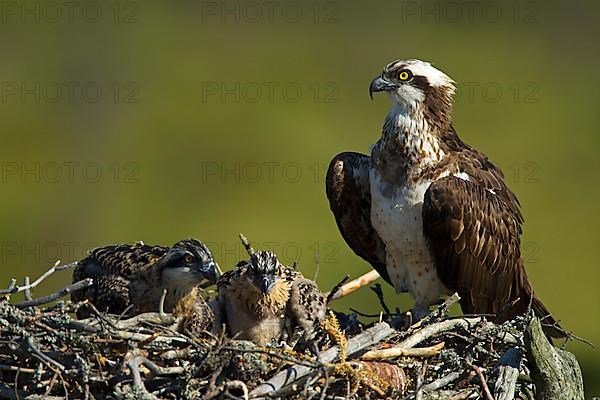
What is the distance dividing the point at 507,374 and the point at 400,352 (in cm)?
66

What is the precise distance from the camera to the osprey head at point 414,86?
9.04m

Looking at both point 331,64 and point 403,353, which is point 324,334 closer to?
point 403,353

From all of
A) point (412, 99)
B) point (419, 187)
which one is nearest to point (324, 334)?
point (419, 187)

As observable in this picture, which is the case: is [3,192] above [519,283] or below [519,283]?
below

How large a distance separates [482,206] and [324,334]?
7.09ft

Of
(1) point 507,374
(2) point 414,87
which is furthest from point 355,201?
(1) point 507,374

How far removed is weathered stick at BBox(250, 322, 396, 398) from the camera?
21.0 ft

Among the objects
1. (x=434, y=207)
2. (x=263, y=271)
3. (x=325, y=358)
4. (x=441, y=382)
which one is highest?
(x=434, y=207)

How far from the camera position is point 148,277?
764cm

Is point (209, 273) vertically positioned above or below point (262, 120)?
above

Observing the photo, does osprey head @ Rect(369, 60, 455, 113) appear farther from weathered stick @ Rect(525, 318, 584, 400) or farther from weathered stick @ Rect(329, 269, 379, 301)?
weathered stick @ Rect(525, 318, 584, 400)

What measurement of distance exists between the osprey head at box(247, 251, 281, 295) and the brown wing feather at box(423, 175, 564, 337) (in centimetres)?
164

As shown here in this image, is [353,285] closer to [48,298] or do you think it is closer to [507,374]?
[507,374]

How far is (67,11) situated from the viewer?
37312 millimetres
